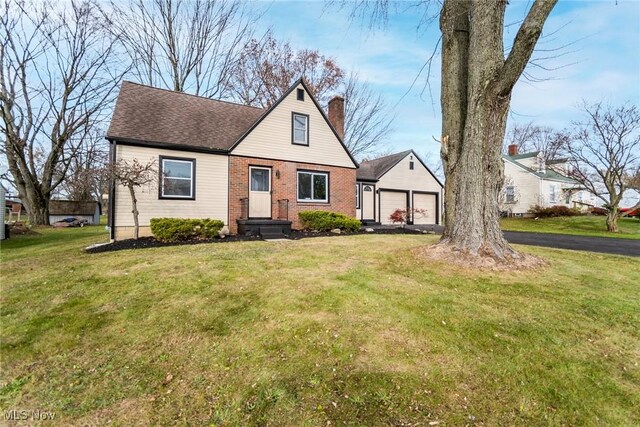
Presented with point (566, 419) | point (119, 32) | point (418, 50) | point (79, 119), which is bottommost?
point (566, 419)

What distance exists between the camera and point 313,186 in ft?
44.1

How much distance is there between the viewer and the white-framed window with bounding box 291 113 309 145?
12.9 m

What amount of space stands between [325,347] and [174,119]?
A: 11.7 metres

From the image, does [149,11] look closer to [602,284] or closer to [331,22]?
[331,22]

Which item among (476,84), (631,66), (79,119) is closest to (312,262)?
(476,84)

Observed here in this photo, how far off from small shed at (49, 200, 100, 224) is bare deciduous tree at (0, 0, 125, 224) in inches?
178

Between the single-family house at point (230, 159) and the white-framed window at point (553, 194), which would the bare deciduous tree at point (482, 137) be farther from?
the white-framed window at point (553, 194)

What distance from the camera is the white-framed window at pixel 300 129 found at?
1289 cm

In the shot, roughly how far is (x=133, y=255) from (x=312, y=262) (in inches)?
176

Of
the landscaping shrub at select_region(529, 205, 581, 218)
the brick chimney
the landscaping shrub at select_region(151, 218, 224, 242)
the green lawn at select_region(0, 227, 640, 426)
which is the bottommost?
the green lawn at select_region(0, 227, 640, 426)

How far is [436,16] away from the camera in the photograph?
23.0 ft

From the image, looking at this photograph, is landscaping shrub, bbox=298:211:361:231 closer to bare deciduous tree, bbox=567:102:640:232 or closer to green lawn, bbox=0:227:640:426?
green lawn, bbox=0:227:640:426

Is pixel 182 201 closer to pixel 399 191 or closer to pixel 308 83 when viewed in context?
pixel 399 191

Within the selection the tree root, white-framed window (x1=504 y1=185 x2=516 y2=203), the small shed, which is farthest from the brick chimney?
the small shed
